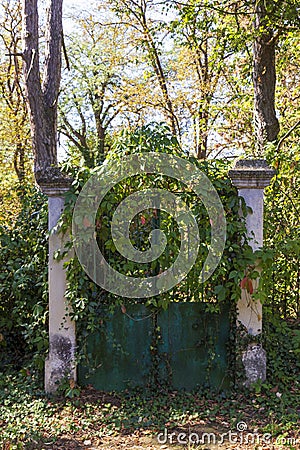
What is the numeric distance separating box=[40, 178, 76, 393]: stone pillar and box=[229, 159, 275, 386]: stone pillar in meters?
1.81

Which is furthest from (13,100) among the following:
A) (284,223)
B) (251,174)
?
(251,174)

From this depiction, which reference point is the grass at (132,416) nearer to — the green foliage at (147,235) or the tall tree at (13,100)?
the green foliage at (147,235)

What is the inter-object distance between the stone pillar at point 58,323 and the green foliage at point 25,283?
0.45 feet

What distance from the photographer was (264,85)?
8.21m

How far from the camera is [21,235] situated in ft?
20.8

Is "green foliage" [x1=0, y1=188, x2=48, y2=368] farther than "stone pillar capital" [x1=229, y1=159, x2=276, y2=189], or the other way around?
"green foliage" [x1=0, y1=188, x2=48, y2=368]

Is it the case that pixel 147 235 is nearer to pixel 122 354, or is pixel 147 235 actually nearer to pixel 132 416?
pixel 122 354

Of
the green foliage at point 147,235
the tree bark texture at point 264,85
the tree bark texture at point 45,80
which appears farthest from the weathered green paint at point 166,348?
the tree bark texture at point 45,80

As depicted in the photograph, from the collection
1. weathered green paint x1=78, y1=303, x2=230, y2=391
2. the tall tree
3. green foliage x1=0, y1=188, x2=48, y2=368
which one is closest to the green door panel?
weathered green paint x1=78, y1=303, x2=230, y2=391

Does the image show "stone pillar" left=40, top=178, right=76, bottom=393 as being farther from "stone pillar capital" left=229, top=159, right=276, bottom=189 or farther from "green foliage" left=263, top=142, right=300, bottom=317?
"green foliage" left=263, top=142, right=300, bottom=317

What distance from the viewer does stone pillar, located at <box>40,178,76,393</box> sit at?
5.21 m

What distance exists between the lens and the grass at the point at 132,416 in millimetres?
4219

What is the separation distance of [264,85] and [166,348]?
197 inches

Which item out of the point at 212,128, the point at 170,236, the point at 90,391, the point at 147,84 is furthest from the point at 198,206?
the point at 147,84
